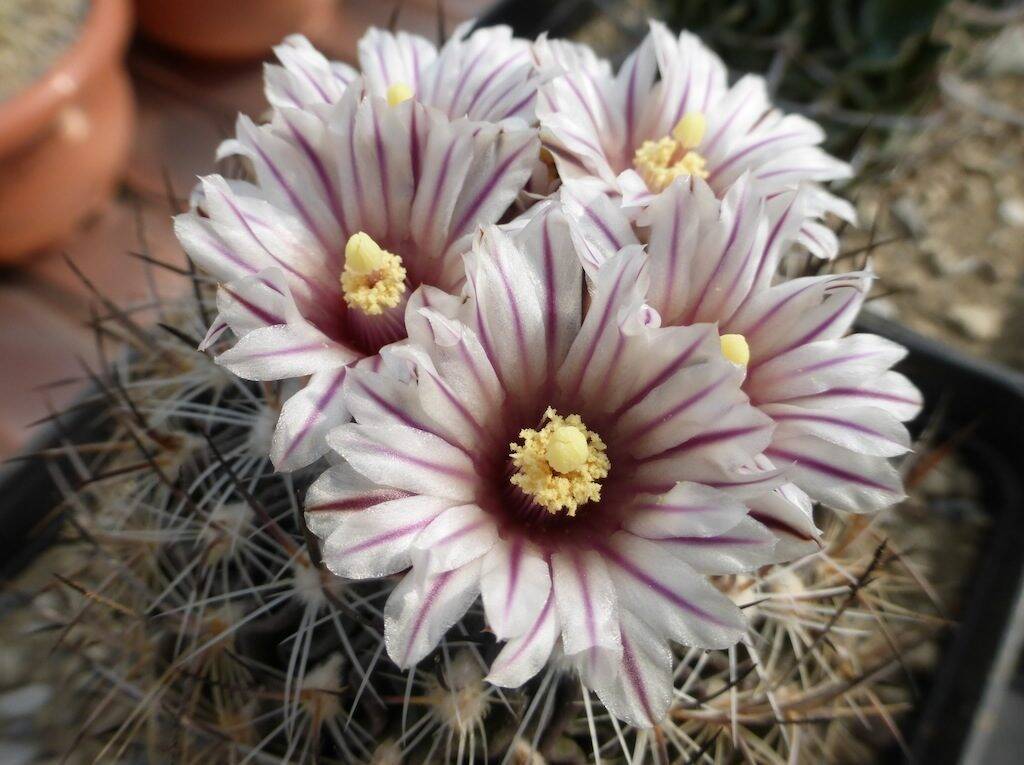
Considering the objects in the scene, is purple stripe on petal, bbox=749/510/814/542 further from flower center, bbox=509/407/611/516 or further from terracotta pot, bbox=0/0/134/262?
terracotta pot, bbox=0/0/134/262

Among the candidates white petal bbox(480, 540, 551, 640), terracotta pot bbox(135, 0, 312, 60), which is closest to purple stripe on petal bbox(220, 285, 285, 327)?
white petal bbox(480, 540, 551, 640)

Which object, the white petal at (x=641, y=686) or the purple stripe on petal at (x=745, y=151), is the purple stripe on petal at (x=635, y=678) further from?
the purple stripe on petal at (x=745, y=151)

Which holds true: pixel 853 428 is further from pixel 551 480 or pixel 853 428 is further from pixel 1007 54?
pixel 1007 54

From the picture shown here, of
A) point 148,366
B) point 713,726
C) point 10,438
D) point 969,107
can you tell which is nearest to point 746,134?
point 713,726

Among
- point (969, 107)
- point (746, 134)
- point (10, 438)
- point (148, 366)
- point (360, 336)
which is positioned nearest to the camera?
point (360, 336)

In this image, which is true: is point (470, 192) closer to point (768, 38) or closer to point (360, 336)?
point (360, 336)
